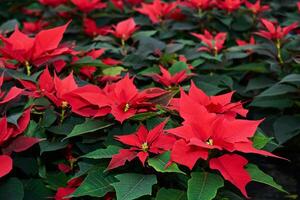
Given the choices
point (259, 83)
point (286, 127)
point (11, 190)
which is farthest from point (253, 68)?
point (11, 190)

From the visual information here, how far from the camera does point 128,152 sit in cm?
132

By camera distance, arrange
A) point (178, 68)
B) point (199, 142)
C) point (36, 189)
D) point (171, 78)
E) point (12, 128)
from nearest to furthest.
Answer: point (199, 142) → point (12, 128) → point (36, 189) → point (171, 78) → point (178, 68)

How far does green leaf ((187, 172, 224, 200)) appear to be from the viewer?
46.3 inches

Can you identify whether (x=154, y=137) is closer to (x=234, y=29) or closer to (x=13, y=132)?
(x=13, y=132)

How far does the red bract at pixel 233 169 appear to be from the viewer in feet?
3.93

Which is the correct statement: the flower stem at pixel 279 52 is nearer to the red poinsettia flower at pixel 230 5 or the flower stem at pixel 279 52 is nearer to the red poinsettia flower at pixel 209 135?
the red poinsettia flower at pixel 230 5

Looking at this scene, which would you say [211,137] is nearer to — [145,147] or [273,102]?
[145,147]

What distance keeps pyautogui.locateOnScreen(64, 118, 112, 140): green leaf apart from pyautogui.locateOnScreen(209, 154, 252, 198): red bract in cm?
36

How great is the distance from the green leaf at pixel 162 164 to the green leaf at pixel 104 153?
132 millimetres

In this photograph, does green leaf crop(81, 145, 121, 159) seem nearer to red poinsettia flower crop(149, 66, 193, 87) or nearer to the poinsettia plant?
the poinsettia plant

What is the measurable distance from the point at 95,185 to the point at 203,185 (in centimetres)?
31

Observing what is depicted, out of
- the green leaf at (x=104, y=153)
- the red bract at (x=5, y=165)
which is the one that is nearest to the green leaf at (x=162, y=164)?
the green leaf at (x=104, y=153)

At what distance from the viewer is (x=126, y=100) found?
1.42 m

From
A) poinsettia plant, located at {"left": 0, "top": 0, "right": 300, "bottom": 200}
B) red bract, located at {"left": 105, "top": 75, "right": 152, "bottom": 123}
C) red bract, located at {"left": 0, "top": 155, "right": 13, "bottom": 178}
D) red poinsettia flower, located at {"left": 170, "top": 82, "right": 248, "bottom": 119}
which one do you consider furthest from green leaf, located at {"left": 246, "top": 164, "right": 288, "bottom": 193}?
red bract, located at {"left": 0, "top": 155, "right": 13, "bottom": 178}
